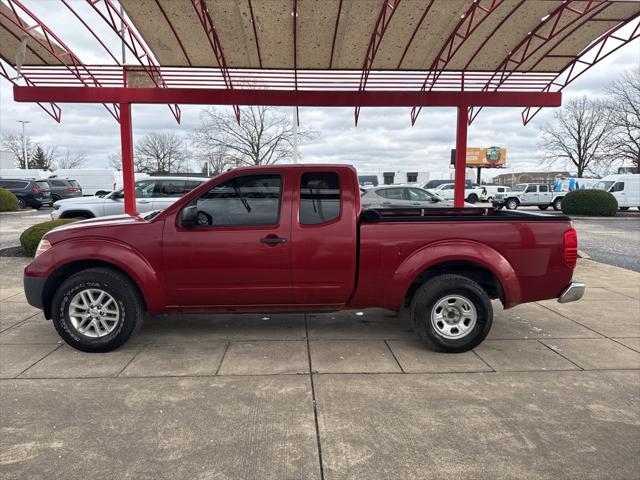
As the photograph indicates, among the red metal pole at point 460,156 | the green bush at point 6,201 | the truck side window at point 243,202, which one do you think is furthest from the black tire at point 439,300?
the green bush at point 6,201

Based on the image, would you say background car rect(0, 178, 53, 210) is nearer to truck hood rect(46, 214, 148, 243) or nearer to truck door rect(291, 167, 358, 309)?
truck hood rect(46, 214, 148, 243)

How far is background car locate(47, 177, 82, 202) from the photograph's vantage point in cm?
2823

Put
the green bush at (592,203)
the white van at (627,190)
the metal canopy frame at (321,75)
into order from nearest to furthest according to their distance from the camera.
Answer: the metal canopy frame at (321,75) < the green bush at (592,203) < the white van at (627,190)

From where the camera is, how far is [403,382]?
3.78 meters

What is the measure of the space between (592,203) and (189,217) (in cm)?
2492

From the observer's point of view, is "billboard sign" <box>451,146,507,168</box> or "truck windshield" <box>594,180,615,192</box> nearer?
"truck windshield" <box>594,180,615,192</box>

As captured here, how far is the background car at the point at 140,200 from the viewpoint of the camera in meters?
11.1

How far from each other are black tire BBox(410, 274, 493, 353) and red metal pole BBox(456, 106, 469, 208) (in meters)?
6.15

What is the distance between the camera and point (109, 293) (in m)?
4.22

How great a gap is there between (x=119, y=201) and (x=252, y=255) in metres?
8.59

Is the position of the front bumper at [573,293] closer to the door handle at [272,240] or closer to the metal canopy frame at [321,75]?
the door handle at [272,240]

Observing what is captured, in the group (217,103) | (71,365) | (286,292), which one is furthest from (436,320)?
(217,103)

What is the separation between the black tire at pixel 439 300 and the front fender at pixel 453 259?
176mm

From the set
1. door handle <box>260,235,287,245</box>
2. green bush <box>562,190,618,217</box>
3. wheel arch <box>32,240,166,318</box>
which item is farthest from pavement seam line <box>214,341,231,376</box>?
green bush <box>562,190,618,217</box>
